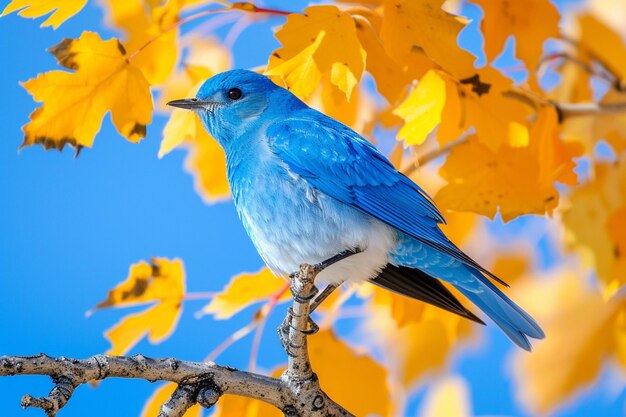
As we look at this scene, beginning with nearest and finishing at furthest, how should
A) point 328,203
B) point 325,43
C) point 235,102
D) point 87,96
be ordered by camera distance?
1. point 325,43
2. point 87,96
3. point 328,203
4. point 235,102

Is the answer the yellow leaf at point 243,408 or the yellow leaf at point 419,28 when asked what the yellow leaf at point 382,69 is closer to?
the yellow leaf at point 419,28

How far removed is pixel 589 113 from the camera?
186 cm

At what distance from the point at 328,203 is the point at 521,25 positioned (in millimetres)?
497

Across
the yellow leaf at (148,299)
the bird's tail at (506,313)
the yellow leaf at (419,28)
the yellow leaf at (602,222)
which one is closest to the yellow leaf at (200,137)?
the yellow leaf at (148,299)

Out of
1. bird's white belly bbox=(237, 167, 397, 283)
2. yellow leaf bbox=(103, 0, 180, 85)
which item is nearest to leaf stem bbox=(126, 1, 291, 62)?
yellow leaf bbox=(103, 0, 180, 85)

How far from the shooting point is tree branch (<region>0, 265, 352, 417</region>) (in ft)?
4.09

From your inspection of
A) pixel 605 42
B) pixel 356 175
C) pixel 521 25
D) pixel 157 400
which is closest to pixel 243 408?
pixel 157 400

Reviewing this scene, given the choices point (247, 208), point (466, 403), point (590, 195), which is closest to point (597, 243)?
point (590, 195)

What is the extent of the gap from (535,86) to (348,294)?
1.91 ft

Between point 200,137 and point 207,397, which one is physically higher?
point 200,137

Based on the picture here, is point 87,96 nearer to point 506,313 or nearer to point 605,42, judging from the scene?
point 506,313

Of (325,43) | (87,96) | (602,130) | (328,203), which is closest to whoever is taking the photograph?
(325,43)

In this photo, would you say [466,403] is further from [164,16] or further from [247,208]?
[164,16]

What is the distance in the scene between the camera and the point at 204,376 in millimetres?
1423
